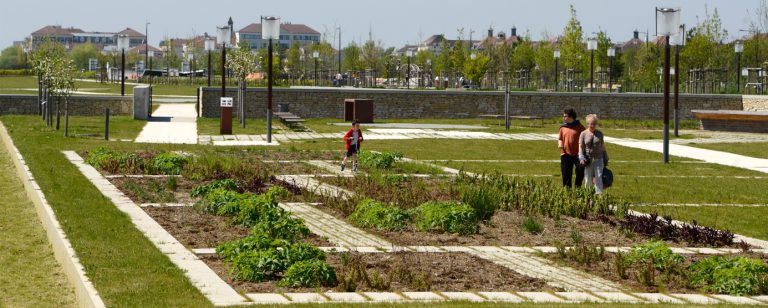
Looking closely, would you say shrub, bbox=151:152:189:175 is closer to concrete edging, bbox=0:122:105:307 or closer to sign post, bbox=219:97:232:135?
concrete edging, bbox=0:122:105:307

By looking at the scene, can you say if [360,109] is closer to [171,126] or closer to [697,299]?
[171,126]

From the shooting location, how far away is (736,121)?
39.4 meters

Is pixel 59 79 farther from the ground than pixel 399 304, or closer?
farther from the ground

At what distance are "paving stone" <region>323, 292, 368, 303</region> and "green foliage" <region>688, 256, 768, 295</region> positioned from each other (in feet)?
9.95

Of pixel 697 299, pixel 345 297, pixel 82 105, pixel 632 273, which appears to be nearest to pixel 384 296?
pixel 345 297

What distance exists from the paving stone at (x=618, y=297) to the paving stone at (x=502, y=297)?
2.42 ft

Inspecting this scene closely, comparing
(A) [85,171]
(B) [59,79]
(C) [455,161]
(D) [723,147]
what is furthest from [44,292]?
(B) [59,79]

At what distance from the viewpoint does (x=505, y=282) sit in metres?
10.5

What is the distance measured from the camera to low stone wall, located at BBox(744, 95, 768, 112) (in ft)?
154

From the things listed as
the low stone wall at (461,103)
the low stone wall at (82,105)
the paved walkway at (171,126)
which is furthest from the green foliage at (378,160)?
the low stone wall at (82,105)

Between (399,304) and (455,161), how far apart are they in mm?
16275

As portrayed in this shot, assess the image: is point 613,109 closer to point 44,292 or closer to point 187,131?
point 187,131

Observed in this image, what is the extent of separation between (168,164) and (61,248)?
919 cm

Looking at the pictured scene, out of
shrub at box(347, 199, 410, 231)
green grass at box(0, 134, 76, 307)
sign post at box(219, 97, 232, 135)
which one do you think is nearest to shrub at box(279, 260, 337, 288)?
green grass at box(0, 134, 76, 307)
